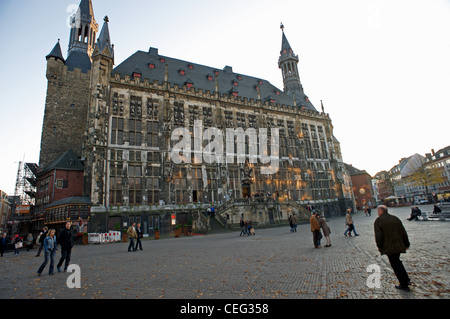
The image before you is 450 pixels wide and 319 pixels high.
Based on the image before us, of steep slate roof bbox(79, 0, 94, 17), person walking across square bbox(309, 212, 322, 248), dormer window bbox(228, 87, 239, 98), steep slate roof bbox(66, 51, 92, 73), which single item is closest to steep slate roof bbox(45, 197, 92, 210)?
person walking across square bbox(309, 212, 322, 248)

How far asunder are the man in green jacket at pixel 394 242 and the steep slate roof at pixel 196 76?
31.7m

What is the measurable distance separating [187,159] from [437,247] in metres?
24.8

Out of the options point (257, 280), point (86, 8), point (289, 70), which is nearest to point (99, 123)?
point (257, 280)

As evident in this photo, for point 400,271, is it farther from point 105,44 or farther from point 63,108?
point 63,108

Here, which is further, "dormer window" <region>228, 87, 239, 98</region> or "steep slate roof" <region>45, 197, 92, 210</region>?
"dormer window" <region>228, 87, 239, 98</region>

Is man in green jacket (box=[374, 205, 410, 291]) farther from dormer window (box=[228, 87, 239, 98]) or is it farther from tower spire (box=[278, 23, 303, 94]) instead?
tower spire (box=[278, 23, 303, 94])

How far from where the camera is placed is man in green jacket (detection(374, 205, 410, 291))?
4.68 metres

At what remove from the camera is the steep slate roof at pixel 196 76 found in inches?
1286

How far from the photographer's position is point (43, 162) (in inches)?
1203

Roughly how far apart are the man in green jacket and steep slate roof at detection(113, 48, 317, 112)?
31.7 metres

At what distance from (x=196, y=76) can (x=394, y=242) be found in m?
37.2

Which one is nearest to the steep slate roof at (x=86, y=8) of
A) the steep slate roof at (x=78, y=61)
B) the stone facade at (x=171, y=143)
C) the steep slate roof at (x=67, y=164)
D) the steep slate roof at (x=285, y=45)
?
the stone facade at (x=171, y=143)

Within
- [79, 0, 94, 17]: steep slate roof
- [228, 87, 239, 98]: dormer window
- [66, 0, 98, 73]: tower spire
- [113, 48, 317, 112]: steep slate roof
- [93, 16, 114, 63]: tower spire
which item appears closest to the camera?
[93, 16, 114, 63]: tower spire
